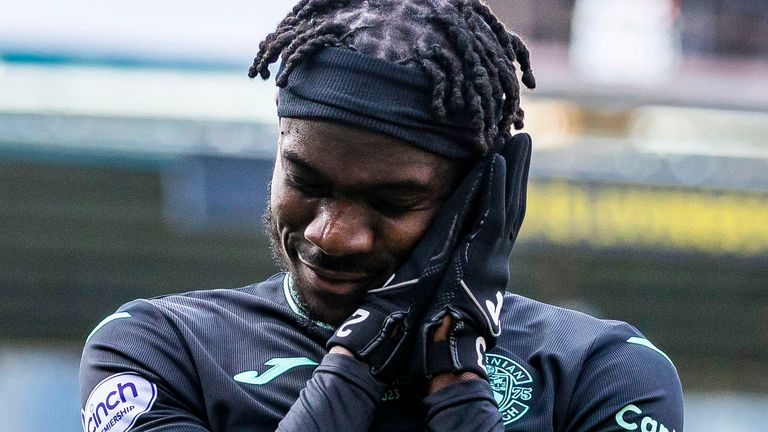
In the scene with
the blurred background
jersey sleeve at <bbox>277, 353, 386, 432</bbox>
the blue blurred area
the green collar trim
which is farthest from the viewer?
the blurred background

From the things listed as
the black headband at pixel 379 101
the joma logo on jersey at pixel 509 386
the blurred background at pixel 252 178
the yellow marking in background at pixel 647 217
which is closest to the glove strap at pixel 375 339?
the joma logo on jersey at pixel 509 386

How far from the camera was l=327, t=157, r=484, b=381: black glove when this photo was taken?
2.15 meters

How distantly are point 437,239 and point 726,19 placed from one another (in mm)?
10860

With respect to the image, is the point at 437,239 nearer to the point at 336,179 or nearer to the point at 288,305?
the point at 336,179

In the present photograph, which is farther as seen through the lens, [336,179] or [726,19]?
[726,19]

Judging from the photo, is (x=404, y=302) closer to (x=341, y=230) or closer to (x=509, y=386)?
(x=341, y=230)

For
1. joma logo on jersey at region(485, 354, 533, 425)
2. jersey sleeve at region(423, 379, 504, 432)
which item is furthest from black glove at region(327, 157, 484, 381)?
joma logo on jersey at region(485, 354, 533, 425)

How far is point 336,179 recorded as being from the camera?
7.18ft

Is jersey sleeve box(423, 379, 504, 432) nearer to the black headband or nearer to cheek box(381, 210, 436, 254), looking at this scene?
cheek box(381, 210, 436, 254)

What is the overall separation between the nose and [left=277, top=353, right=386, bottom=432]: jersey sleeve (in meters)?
0.19

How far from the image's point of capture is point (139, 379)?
2.24 metres

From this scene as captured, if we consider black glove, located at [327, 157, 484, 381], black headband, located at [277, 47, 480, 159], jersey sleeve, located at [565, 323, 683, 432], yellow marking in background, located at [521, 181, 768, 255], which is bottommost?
yellow marking in background, located at [521, 181, 768, 255]

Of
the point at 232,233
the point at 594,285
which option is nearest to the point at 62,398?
the point at 232,233

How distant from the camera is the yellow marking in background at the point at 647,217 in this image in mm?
10477
